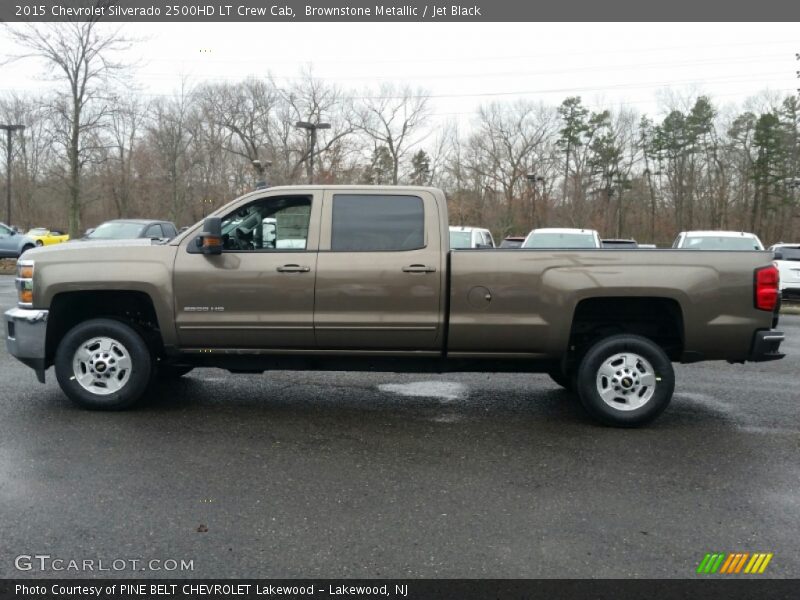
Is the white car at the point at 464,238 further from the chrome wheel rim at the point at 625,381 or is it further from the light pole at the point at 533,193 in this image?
the light pole at the point at 533,193

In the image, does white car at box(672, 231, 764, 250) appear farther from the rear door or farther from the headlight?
the headlight

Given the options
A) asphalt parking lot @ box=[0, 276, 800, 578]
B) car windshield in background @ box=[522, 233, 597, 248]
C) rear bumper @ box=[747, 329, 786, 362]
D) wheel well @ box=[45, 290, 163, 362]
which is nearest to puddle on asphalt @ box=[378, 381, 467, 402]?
asphalt parking lot @ box=[0, 276, 800, 578]

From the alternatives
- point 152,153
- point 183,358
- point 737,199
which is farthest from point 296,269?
point 152,153

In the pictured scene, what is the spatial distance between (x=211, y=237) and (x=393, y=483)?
2660mm

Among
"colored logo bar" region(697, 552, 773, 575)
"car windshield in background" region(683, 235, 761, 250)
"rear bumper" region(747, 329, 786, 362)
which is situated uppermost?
"car windshield in background" region(683, 235, 761, 250)

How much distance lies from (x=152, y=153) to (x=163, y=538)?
59.0 meters

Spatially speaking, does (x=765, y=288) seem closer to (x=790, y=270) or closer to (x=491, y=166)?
(x=790, y=270)

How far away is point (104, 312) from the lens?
634cm

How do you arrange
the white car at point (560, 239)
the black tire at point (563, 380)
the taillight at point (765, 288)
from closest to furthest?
the taillight at point (765, 288), the black tire at point (563, 380), the white car at point (560, 239)

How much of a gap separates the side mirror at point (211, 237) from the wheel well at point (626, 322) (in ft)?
10.2

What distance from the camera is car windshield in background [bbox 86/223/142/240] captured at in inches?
716

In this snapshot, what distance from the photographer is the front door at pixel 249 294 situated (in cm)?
587

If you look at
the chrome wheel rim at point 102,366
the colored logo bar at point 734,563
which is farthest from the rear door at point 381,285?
the colored logo bar at point 734,563

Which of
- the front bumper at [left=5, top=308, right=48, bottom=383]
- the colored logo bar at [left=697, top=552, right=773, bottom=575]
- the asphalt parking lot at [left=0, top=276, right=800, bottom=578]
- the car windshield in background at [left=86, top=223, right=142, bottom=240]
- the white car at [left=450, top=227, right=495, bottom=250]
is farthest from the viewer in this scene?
the white car at [left=450, top=227, right=495, bottom=250]
